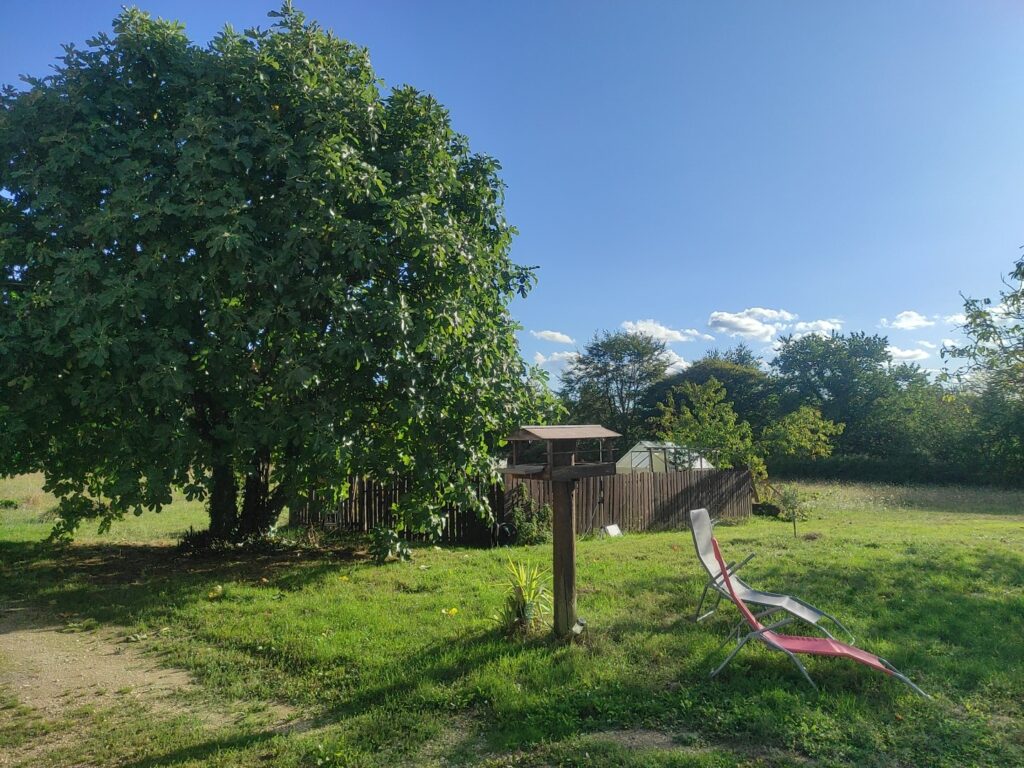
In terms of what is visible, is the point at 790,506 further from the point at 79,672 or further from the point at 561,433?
the point at 79,672

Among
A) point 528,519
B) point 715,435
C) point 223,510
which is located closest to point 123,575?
point 223,510

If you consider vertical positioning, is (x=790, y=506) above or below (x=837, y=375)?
below

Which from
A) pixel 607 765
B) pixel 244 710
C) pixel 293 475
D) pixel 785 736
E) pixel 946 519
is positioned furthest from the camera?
pixel 946 519

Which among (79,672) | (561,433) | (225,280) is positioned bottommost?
(79,672)

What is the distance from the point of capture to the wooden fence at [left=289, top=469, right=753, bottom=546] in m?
12.1

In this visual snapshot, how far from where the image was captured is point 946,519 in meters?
18.4

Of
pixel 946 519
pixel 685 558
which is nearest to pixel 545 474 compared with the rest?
pixel 685 558

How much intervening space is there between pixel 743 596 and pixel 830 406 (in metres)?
44.4

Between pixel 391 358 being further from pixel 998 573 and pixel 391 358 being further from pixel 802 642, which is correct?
pixel 998 573

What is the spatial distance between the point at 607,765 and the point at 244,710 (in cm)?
240

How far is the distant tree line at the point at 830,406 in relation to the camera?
2248 centimetres

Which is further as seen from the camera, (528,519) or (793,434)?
(793,434)

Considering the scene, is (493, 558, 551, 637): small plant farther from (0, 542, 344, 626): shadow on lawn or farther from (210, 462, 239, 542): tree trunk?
(210, 462, 239, 542): tree trunk

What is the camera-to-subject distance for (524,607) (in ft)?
17.7
